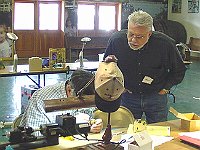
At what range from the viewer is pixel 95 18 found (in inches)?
534

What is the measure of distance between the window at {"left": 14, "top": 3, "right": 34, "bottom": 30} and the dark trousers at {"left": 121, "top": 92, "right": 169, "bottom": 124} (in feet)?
33.0

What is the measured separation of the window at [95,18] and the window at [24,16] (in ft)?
5.78

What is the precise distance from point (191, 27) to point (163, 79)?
12.0 meters

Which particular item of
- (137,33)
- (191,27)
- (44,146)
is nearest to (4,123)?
(137,33)

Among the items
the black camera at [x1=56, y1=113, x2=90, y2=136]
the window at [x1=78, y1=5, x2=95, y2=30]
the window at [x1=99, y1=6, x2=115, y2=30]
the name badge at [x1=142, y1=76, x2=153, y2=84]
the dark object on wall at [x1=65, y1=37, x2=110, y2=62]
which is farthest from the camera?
the window at [x1=99, y1=6, x2=115, y2=30]

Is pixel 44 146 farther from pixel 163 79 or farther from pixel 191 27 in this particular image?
pixel 191 27

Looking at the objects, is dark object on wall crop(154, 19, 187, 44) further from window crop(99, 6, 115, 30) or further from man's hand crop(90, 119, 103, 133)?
man's hand crop(90, 119, 103, 133)

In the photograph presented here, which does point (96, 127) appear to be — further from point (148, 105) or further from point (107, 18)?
point (107, 18)

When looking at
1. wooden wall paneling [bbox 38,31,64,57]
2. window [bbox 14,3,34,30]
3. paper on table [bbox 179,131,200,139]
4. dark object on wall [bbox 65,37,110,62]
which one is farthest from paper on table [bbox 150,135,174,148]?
wooden wall paneling [bbox 38,31,64,57]

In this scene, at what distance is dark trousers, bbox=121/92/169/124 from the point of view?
286 cm

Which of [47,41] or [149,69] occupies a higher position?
[149,69]

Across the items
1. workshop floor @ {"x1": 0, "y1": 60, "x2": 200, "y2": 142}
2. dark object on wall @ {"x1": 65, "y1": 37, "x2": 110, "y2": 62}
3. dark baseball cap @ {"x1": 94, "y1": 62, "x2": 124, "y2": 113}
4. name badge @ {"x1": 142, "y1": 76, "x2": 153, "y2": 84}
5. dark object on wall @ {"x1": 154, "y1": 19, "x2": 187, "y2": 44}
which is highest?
dark object on wall @ {"x1": 154, "y1": 19, "x2": 187, "y2": 44}

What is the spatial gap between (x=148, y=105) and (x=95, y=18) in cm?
1096

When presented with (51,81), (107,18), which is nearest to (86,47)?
(107,18)
